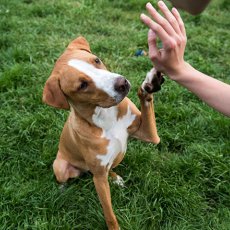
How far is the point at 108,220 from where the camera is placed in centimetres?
335

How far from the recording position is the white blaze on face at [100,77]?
110 inches

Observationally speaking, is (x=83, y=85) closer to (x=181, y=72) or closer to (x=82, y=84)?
(x=82, y=84)

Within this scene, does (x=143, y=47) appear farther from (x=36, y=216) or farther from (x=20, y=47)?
(x=36, y=216)

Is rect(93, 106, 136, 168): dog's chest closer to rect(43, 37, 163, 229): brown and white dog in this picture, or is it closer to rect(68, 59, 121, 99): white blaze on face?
rect(43, 37, 163, 229): brown and white dog

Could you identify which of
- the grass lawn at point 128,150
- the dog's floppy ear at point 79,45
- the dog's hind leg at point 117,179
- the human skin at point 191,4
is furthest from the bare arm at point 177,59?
the dog's hind leg at point 117,179

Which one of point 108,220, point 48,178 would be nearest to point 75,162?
point 48,178

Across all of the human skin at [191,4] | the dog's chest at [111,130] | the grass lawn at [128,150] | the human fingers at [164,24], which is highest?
the human skin at [191,4]

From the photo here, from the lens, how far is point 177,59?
2389 mm

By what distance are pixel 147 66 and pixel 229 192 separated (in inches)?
87.9

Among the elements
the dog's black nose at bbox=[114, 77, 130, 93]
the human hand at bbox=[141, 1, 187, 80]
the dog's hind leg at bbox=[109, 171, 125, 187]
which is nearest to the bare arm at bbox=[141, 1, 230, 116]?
the human hand at bbox=[141, 1, 187, 80]

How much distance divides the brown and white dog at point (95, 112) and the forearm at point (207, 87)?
0.42m

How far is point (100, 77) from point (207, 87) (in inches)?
28.7

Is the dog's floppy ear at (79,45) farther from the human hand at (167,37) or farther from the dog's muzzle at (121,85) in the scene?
the human hand at (167,37)

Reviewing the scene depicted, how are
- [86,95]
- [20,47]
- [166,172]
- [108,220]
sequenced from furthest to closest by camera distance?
[20,47], [166,172], [108,220], [86,95]
